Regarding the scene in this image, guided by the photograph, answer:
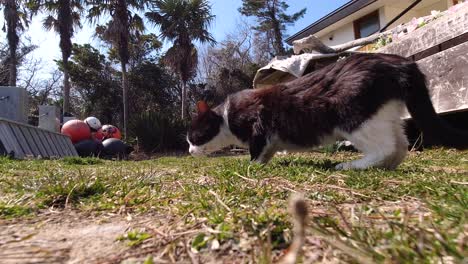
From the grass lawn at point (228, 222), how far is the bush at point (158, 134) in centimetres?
1432

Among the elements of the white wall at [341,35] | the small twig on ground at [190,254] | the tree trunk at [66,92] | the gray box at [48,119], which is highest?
the white wall at [341,35]

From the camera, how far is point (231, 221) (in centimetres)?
114

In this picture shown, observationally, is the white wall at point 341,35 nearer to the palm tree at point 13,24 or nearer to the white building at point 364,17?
the white building at point 364,17

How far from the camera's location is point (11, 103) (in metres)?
9.86

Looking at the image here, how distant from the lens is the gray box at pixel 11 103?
980cm

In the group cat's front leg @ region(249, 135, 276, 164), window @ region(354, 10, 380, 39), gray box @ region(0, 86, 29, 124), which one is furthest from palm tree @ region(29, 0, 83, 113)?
cat's front leg @ region(249, 135, 276, 164)

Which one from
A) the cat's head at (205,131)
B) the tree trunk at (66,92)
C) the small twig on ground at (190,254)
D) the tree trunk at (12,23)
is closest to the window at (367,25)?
the cat's head at (205,131)

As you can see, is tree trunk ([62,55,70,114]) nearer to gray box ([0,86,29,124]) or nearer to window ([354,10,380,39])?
gray box ([0,86,29,124])

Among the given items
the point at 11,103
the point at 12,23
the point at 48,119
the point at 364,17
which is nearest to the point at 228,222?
the point at 11,103

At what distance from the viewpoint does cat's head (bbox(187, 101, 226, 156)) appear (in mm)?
4434

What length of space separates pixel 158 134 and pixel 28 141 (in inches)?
328

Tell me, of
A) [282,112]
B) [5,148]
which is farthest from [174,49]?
[282,112]

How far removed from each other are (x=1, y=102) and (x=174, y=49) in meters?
14.6

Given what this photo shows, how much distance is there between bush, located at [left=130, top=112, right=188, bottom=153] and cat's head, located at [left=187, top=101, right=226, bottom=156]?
1144cm
